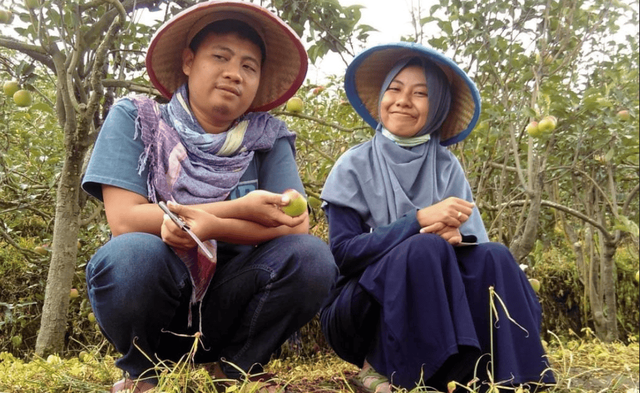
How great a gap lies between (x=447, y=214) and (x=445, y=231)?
55 millimetres

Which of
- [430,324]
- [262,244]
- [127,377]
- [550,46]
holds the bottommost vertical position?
[127,377]

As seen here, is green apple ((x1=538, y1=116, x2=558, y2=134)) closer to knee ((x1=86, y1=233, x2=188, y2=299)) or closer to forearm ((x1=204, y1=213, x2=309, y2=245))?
forearm ((x1=204, y1=213, x2=309, y2=245))

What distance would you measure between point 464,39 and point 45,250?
2202 millimetres

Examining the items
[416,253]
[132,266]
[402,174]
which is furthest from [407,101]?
[132,266]

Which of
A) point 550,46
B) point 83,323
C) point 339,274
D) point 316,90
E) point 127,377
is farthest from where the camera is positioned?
point 83,323

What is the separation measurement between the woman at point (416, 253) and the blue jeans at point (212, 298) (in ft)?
0.68

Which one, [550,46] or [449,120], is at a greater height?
[550,46]

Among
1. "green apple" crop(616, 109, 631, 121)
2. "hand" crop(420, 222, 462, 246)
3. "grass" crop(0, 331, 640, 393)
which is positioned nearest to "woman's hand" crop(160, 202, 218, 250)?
"grass" crop(0, 331, 640, 393)

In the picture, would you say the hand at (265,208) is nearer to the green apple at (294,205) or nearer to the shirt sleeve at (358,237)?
the green apple at (294,205)

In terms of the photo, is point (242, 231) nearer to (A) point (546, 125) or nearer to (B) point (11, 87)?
(A) point (546, 125)

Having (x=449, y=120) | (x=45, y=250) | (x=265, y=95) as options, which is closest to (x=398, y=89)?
(x=449, y=120)

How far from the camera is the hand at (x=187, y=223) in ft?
5.16

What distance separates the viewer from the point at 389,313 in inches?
68.6

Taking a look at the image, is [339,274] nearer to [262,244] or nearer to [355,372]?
[262,244]
